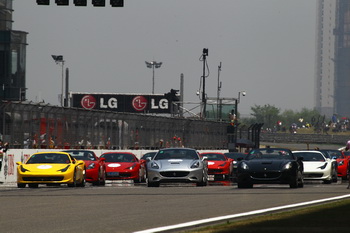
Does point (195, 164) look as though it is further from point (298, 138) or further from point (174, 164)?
point (298, 138)

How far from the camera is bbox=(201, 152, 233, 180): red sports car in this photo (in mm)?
36656

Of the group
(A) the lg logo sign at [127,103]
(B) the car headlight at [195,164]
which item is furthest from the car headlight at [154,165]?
(A) the lg logo sign at [127,103]

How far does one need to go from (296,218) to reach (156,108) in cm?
10167

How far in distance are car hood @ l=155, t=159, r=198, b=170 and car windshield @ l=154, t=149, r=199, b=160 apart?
56cm

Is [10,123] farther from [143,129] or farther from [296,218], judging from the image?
[296,218]

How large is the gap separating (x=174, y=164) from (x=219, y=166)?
8526 mm

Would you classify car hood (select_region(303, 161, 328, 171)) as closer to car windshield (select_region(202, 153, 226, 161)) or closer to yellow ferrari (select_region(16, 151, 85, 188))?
car windshield (select_region(202, 153, 226, 161))

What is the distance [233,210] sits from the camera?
1616 centimetres

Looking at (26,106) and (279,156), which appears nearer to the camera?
(279,156)

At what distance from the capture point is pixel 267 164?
26.4 meters

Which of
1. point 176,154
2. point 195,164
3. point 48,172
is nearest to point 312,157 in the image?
point 176,154

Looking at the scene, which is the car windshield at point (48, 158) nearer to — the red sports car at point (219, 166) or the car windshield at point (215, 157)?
the red sports car at point (219, 166)

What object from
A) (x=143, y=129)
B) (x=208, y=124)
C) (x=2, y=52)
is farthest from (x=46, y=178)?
(x=2, y=52)

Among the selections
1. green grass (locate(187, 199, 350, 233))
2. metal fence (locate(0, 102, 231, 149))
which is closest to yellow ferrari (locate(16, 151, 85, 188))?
metal fence (locate(0, 102, 231, 149))
